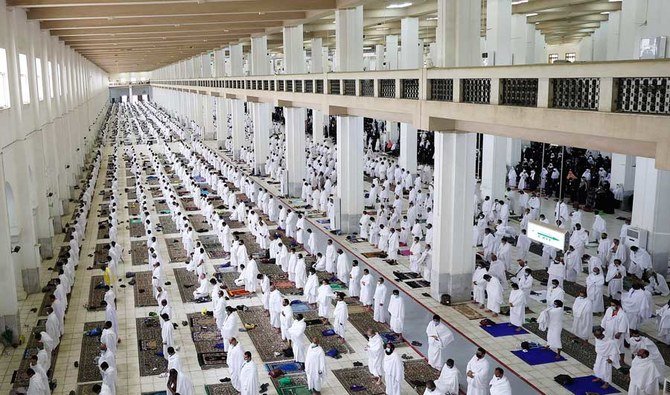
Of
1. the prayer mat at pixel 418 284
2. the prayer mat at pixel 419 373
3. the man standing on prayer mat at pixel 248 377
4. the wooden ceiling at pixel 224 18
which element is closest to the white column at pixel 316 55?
the wooden ceiling at pixel 224 18

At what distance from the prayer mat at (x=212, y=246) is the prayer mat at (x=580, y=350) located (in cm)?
1004

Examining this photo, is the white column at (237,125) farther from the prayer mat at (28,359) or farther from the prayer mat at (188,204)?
the prayer mat at (28,359)

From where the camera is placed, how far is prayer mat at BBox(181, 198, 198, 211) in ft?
90.5

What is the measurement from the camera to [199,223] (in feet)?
81.5

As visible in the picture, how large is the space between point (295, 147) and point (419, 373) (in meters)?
17.8

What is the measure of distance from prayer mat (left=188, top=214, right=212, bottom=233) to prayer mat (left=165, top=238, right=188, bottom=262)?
1449mm

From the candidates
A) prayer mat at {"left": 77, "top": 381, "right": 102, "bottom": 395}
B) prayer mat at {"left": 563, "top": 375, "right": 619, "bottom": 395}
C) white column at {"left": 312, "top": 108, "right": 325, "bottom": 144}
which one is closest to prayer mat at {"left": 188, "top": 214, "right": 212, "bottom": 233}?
prayer mat at {"left": 77, "top": 381, "right": 102, "bottom": 395}

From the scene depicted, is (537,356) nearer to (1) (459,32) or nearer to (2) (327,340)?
(2) (327,340)

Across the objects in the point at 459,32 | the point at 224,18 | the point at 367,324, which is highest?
the point at 224,18

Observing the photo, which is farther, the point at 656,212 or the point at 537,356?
the point at 656,212

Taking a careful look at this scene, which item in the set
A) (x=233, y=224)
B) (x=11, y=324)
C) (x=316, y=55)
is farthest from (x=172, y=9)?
(x=316, y=55)

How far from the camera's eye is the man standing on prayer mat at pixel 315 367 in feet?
37.1

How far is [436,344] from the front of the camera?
39.6ft

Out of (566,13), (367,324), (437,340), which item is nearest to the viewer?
(437,340)
